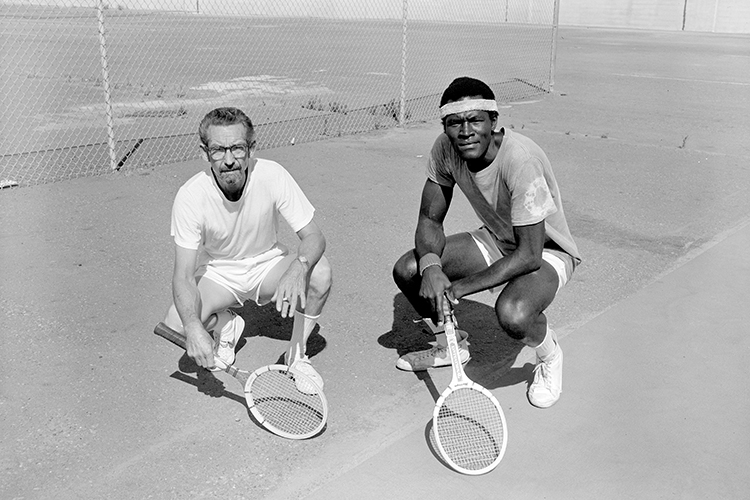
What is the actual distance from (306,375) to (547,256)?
4.36ft

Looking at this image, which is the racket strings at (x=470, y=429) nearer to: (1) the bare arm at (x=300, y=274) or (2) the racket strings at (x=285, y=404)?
(2) the racket strings at (x=285, y=404)

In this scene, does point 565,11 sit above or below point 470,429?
above

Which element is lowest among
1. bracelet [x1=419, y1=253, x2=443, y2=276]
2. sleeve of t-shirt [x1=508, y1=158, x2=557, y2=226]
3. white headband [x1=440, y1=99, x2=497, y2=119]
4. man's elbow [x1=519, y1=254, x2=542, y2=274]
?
bracelet [x1=419, y1=253, x2=443, y2=276]

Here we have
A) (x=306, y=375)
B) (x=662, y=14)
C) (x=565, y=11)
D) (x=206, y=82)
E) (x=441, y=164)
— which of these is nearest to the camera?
(x=306, y=375)

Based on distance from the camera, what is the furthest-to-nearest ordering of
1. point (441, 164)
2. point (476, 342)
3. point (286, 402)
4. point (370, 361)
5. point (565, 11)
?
1. point (565, 11)
2. point (476, 342)
3. point (370, 361)
4. point (441, 164)
5. point (286, 402)

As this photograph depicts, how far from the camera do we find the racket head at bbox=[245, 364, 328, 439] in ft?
11.5

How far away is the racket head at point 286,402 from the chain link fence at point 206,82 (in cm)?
493

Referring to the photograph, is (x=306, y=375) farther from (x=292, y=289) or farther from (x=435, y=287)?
(x=435, y=287)

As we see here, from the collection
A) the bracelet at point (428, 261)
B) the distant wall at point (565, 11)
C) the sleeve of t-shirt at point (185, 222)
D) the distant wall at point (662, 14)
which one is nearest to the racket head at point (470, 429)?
the bracelet at point (428, 261)

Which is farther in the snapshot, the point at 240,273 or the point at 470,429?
the point at 240,273

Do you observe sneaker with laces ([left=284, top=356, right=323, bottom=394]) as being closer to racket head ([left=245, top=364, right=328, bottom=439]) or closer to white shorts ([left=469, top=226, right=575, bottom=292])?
racket head ([left=245, top=364, right=328, bottom=439])

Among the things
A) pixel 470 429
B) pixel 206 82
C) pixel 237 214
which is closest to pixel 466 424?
pixel 470 429

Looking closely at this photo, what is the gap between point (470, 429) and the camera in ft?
11.6

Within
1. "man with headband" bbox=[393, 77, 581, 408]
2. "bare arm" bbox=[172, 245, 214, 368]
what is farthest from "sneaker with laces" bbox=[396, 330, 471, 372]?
"bare arm" bbox=[172, 245, 214, 368]
